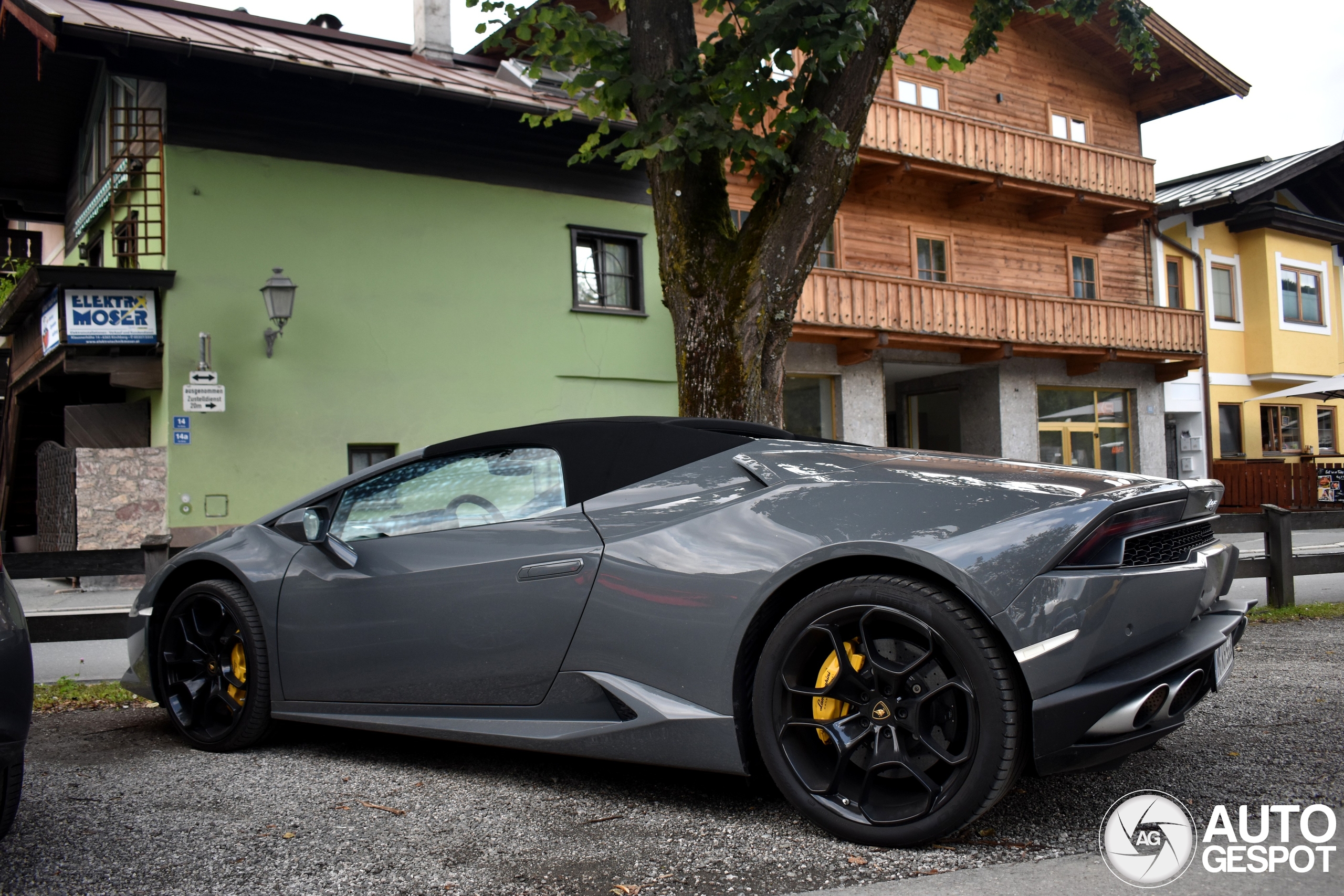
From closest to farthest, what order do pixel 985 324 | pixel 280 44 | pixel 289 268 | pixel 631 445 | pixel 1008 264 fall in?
pixel 631 445 < pixel 289 268 < pixel 280 44 < pixel 985 324 < pixel 1008 264

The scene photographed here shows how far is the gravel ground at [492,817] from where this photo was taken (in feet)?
8.50

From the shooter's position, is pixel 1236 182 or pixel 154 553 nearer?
pixel 154 553

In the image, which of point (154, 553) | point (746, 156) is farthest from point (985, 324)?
point (154, 553)

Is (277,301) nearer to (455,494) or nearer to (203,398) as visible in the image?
(203,398)

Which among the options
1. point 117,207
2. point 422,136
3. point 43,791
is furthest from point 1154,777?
point 117,207

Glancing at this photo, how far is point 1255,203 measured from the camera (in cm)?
2345

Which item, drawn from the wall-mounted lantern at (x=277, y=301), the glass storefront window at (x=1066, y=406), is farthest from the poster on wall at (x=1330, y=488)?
the wall-mounted lantern at (x=277, y=301)

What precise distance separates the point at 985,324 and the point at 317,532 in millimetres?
16427

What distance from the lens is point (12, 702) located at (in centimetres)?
258

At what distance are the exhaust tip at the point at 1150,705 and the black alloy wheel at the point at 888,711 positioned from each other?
29 centimetres

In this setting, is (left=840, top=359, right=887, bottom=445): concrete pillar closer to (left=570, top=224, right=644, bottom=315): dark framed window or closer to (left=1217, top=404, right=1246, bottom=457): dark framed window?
(left=570, top=224, right=644, bottom=315): dark framed window

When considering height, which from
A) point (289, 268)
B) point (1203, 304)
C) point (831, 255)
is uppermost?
point (831, 255)

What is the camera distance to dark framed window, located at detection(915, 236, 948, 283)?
19.9m

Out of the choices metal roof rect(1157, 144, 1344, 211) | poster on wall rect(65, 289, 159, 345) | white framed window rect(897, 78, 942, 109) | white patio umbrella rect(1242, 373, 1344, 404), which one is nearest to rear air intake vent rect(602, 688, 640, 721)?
poster on wall rect(65, 289, 159, 345)
